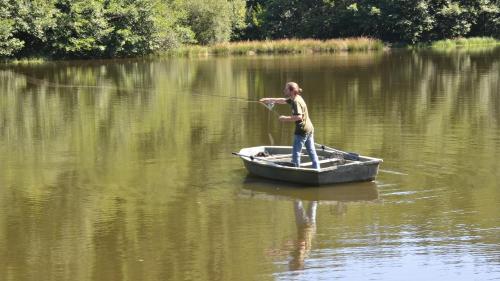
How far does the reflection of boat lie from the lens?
1243 cm

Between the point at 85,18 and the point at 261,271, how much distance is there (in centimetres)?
4812

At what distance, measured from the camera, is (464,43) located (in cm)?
6606

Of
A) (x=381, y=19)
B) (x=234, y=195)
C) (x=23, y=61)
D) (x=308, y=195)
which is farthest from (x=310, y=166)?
(x=381, y=19)

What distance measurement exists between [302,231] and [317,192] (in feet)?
7.51

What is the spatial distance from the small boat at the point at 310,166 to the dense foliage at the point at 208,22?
1533 inches

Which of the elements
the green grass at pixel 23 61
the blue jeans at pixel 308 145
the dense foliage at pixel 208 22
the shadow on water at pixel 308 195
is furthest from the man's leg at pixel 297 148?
the green grass at pixel 23 61

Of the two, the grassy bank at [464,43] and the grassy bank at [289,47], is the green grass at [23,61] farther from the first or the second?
the grassy bank at [464,43]

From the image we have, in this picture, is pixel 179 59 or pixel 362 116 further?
pixel 179 59

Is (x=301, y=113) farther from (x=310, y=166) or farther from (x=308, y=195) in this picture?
(x=308, y=195)

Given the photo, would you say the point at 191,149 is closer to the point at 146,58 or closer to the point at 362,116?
the point at 362,116

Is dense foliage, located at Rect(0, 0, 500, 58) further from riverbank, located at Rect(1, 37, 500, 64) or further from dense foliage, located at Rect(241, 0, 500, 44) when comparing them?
riverbank, located at Rect(1, 37, 500, 64)

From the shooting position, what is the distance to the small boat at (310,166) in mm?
12891

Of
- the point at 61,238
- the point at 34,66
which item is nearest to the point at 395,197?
the point at 61,238

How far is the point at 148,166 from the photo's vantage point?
15234 mm
